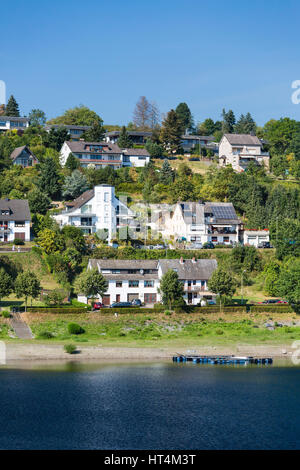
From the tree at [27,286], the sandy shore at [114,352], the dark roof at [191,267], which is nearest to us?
the sandy shore at [114,352]

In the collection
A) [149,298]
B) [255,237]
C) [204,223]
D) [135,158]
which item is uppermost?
[135,158]

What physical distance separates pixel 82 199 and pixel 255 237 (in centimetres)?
3128

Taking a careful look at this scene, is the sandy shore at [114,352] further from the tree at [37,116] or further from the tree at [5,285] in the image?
the tree at [37,116]

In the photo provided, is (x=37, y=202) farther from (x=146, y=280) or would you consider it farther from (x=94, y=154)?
(x=146, y=280)

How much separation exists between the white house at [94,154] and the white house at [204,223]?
28.4 metres

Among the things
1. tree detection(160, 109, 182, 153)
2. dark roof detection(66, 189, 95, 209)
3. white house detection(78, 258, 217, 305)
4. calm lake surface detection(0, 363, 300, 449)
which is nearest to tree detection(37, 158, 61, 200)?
dark roof detection(66, 189, 95, 209)

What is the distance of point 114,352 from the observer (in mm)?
76000

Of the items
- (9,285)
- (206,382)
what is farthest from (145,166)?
(206,382)

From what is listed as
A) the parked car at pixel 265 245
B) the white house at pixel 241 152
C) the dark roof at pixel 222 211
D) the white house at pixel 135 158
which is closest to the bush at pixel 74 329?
the parked car at pixel 265 245

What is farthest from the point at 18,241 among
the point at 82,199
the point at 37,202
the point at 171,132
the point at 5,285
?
the point at 171,132

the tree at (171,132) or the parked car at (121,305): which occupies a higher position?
the tree at (171,132)

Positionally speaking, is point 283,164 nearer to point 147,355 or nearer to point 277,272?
point 277,272

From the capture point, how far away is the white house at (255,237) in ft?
379
